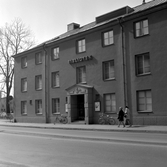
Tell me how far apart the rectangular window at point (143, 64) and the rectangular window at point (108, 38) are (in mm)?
3267

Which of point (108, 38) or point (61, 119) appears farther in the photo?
point (61, 119)

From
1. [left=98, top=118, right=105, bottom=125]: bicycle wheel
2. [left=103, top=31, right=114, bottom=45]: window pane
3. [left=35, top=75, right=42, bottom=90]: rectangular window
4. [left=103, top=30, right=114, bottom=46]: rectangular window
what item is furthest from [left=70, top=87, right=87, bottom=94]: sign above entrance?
[left=35, top=75, right=42, bottom=90]: rectangular window

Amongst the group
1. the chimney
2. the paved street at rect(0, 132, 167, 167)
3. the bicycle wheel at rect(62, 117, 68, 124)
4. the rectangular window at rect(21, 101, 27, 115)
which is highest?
the chimney

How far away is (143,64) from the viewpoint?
20672 millimetres

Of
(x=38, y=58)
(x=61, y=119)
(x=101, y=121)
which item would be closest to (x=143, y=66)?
(x=101, y=121)

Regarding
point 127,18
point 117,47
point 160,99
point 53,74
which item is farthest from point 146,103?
point 53,74

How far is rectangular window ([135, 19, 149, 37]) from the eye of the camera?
67.4 feet

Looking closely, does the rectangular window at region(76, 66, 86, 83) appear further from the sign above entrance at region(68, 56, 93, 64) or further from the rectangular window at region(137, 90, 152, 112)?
the rectangular window at region(137, 90, 152, 112)

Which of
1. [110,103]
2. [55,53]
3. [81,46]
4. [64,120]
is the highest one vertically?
[81,46]

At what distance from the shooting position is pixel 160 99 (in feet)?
62.6

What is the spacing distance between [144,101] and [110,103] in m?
3.46

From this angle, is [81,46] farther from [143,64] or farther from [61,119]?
[61,119]

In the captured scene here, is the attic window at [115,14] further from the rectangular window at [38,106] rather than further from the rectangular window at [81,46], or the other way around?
the rectangular window at [38,106]

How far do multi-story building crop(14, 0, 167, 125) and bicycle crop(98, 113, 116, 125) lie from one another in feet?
1.25
